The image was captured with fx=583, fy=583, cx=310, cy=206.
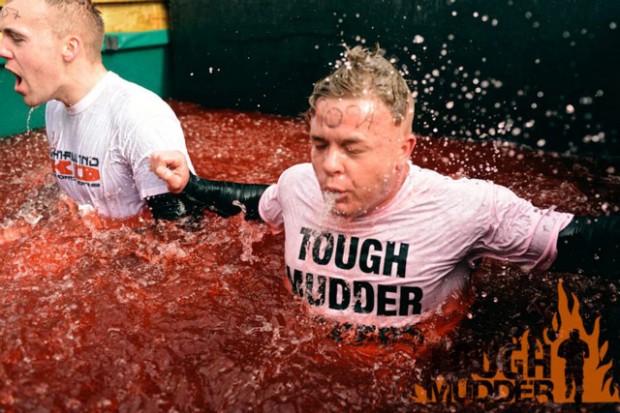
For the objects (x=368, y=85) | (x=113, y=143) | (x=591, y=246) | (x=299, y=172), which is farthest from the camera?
(x=113, y=143)

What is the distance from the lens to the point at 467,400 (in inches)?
86.8

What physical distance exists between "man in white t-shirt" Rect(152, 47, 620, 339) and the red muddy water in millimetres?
188

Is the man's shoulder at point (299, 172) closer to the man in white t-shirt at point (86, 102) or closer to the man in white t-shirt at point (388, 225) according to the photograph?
the man in white t-shirt at point (388, 225)

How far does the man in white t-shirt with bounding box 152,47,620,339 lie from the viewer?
2152 mm

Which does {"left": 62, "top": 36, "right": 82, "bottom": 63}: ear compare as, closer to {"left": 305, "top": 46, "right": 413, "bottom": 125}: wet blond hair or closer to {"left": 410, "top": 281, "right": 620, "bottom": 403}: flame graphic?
{"left": 305, "top": 46, "right": 413, "bottom": 125}: wet blond hair

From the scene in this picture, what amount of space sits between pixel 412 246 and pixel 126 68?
16.7 ft

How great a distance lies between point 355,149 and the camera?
216cm

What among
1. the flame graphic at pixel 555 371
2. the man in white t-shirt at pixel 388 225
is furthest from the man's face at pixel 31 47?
the flame graphic at pixel 555 371

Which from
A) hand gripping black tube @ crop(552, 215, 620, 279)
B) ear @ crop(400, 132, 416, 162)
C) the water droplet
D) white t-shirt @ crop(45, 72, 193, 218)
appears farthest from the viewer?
the water droplet

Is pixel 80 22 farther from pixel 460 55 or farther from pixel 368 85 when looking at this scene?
pixel 460 55

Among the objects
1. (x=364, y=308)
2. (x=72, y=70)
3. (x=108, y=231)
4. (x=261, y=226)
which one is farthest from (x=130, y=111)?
(x=364, y=308)

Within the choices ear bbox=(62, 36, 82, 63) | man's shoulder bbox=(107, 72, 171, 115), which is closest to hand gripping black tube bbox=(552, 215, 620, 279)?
man's shoulder bbox=(107, 72, 171, 115)

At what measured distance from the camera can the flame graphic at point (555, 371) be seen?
2176mm

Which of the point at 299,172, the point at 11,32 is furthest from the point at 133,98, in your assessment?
the point at 299,172
